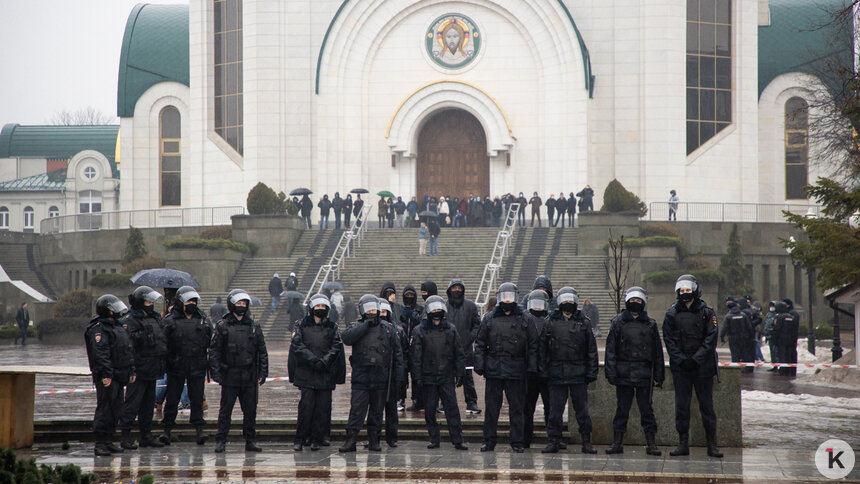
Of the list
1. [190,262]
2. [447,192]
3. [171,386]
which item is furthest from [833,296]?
[447,192]

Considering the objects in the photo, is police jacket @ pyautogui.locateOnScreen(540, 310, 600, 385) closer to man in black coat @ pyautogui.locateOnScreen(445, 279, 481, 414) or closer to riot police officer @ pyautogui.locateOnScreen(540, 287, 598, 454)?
riot police officer @ pyautogui.locateOnScreen(540, 287, 598, 454)

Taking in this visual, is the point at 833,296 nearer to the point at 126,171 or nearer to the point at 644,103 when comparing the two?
the point at 644,103

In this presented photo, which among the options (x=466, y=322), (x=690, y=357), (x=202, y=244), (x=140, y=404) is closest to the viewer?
(x=690, y=357)

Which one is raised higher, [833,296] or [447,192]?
[447,192]

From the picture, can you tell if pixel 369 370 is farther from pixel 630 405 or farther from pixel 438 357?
pixel 630 405

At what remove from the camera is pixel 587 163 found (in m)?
40.8

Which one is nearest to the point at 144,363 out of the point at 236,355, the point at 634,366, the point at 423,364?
the point at 236,355

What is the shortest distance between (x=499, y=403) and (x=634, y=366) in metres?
1.54

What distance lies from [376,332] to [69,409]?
5.53 metres

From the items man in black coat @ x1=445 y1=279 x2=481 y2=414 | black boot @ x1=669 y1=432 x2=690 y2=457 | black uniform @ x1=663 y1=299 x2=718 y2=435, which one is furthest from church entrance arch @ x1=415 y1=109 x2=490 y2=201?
black boot @ x1=669 y1=432 x2=690 y2=457

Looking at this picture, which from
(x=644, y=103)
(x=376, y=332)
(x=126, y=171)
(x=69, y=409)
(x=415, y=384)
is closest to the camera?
(x=376, y=332)

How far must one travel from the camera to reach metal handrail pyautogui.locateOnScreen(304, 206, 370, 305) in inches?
1240

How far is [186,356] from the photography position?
12828 millimetres

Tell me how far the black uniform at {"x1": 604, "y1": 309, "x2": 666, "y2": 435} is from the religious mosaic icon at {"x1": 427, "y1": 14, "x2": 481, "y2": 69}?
102ft
